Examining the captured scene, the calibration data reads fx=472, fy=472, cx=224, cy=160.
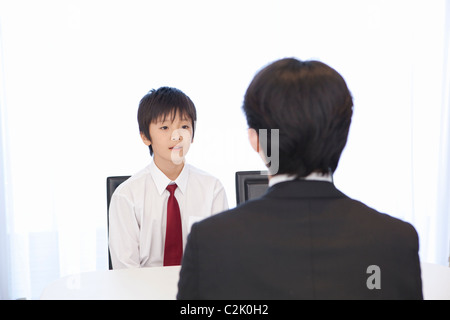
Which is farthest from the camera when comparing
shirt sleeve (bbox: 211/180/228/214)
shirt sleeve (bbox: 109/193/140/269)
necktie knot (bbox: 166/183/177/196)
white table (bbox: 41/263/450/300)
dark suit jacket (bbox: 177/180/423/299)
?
shirt sleeve (bbox: 211/180/228/214)

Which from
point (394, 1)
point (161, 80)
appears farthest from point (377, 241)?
point (394, 1)

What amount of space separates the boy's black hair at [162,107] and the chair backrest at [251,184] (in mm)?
368

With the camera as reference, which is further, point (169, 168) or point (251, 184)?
point (251, 184)

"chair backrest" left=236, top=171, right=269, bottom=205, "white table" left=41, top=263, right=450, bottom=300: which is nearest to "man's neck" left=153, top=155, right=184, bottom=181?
"chair backrest" left=236, top=171, right=269, bottom=205

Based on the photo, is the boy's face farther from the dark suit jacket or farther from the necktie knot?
the dark suit jacket

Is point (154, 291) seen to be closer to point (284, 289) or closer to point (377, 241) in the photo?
point (284, 289)

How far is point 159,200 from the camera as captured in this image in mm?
1981

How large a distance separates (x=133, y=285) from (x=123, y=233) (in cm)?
45

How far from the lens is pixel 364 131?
3602 millimetres

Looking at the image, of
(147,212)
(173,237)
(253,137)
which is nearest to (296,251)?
(253,137)

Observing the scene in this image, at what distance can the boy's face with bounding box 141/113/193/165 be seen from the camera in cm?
195

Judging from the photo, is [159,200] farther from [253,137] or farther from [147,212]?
[253,137]

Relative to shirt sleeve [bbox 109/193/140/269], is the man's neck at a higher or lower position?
higher

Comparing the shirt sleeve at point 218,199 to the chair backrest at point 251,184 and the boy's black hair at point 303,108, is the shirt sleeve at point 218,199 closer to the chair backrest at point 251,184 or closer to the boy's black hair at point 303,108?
the chair backrest at point 251,184
